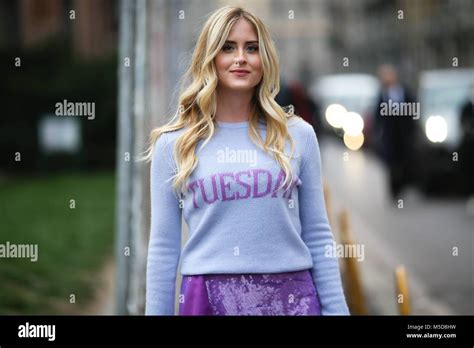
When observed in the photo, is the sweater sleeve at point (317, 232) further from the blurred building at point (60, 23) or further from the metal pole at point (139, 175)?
the blurred building at point (60, 23)

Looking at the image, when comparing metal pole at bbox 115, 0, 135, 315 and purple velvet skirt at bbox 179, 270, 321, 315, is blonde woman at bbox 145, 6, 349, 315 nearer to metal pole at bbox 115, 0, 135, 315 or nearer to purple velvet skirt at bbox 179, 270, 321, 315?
purple velvet skirt at bbox 179, 270, 321, 315

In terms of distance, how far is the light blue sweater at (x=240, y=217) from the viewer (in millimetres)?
3330

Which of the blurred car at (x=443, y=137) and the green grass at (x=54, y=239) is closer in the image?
the green grass at (x=54, y=239)

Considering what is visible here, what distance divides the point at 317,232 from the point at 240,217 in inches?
11.6

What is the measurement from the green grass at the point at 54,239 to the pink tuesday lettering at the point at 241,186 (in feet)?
14.2

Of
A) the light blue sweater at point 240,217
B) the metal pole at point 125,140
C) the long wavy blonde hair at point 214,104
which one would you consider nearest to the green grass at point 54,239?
the metal pole at point 125,140

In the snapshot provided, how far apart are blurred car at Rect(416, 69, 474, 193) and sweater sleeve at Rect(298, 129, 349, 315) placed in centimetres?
1213

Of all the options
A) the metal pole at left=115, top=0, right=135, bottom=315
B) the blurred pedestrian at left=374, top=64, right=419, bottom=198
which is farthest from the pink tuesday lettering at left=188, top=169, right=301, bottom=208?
the blurred pedestrian at left=374, top=64, right=419, bottom=198

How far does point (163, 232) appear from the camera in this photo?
345 cm

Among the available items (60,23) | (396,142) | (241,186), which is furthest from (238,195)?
(60,23)

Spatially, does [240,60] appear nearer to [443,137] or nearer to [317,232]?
[317,232]

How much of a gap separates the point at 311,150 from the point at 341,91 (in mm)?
29839

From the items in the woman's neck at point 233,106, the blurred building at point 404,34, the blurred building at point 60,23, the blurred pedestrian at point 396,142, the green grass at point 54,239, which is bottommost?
the green grass at point 54,239
